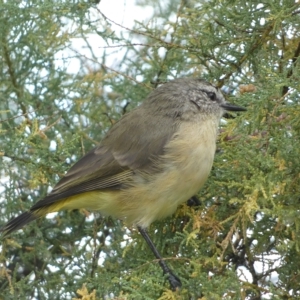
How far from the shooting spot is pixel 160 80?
486 centimetres

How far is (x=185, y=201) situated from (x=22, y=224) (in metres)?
Answer: 0.91

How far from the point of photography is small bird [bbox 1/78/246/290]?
4.06 metres

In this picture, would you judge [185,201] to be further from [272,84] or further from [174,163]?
[272,84]

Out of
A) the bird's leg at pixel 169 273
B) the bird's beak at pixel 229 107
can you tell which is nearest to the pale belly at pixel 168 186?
the bird's beak at pixel 229 107

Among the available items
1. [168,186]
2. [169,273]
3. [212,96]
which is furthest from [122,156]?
[169,273]

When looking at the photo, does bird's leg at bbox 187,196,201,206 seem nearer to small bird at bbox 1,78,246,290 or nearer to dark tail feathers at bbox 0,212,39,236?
small bird at bbox 1,78,246,290

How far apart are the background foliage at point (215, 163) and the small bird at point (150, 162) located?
0.09m

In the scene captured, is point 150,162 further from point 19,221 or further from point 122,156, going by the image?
point 19,221

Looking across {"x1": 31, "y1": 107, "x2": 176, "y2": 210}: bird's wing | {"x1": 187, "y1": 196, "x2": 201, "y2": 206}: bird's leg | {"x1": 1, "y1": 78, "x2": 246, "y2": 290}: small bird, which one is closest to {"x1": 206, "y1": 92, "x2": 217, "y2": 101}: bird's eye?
{"x1": 1, "y1": 78, "x2": 246, "y2": 290}: small bird

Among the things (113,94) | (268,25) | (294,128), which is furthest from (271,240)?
(113,94)

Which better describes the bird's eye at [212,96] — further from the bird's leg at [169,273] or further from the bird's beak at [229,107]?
the bird's leg at [169,273]

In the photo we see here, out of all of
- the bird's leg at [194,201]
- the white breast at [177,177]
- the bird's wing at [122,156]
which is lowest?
the bird's leg at [194,201]

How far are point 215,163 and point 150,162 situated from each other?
47 cm

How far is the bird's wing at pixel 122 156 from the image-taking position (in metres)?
4.17
